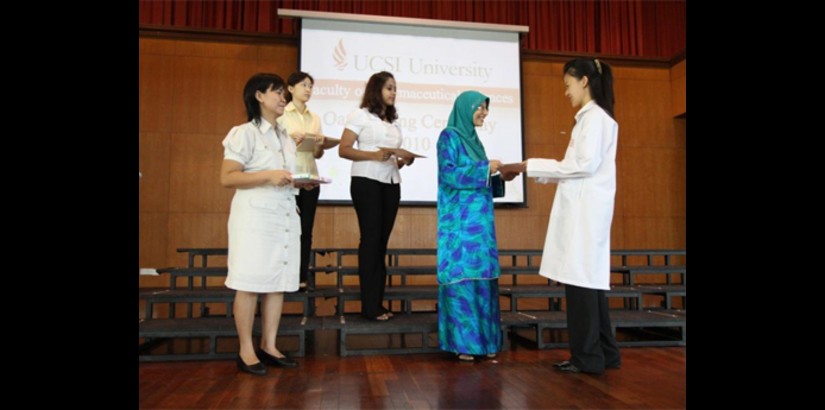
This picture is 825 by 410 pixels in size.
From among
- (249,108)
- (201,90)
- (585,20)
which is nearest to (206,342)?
(249,108)

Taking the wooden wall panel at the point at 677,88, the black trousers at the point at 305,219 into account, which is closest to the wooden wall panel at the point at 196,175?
the black trousers at the point at 305,219

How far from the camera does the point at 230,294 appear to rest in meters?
3.15

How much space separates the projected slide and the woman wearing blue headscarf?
8.69 ft

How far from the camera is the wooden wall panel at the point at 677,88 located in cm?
570

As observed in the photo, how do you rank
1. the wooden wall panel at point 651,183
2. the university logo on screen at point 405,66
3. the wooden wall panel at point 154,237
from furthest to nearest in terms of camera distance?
the wooden wall panel at point 651,183 → the university logo on screen at point 405,66 → the wooden wall panel at point 154,237

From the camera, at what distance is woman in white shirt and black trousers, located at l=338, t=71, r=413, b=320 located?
2.72 meters

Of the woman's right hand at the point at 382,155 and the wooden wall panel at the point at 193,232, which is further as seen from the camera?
the wooden wall panel at the point at 193,232

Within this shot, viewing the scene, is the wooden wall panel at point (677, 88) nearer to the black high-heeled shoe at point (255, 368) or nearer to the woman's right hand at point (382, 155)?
the woman's right hand at point (382, 155)

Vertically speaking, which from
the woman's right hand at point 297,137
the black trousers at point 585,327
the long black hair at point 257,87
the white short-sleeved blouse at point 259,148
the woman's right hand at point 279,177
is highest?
the long black hair at point 257,87

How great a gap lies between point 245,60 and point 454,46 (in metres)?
2.18

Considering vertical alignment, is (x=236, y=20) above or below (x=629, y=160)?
above

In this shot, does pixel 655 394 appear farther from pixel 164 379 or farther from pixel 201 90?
pixel 201 90

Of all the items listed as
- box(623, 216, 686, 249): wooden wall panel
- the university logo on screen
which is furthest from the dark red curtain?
box(623, 216, 686, 249): wooden wall panel

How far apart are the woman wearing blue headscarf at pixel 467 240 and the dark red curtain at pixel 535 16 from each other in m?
3.64
